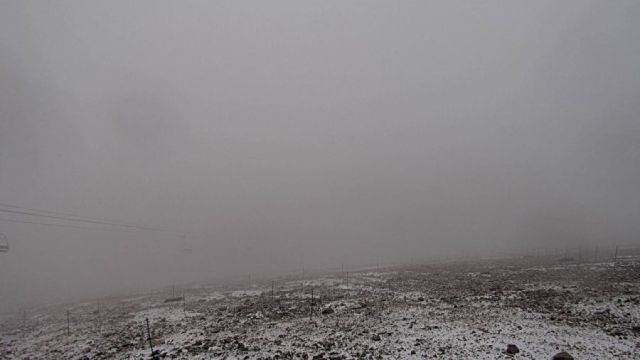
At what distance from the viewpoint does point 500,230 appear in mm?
171875

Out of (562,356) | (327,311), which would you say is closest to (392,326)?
(327,311)

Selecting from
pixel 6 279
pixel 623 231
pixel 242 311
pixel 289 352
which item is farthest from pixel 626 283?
pixel 623 231

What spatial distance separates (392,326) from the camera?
14719 millimetres

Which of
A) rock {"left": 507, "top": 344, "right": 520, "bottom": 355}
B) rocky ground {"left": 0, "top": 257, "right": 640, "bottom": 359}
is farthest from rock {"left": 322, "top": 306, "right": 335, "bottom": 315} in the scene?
rock {"left": 507, "top": 344, "right": 520, "bottom": 355}

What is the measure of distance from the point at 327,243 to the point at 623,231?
174467mm

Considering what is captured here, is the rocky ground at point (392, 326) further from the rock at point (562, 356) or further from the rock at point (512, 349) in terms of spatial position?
the rock at point (562, 356)

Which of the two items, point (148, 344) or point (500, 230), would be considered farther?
point (500, 230)

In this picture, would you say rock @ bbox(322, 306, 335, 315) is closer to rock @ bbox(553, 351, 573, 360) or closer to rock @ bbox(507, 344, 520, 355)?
rock @ bbox(507, 344, 520, 355)

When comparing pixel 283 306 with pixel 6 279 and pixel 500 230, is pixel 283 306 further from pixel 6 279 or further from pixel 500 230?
pixel 500 230

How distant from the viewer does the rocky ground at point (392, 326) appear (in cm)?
1187

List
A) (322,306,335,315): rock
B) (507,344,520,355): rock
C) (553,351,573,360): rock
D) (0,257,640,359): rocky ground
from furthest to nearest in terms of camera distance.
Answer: (322,306,335,315): rock → (0,257,640,359): rocky ground → (507,344,520,355): rock → (553,351,573,360): rock

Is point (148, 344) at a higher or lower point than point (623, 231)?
higher

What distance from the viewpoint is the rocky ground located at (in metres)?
11.9

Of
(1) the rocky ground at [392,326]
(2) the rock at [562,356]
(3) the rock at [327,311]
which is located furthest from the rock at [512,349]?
(3) the rock at [327,311]
